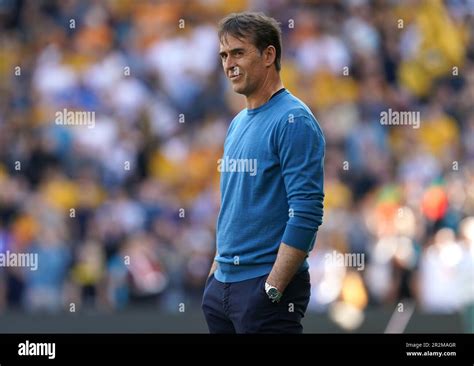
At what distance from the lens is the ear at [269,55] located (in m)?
4.07

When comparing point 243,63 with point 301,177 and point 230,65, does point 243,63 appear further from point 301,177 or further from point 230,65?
point 301,177

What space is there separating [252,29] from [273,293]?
3.11ft

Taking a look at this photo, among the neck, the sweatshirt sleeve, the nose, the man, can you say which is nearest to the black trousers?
the man

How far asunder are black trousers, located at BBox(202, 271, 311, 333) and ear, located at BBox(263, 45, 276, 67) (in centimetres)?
77

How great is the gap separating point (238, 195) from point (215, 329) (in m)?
0.52

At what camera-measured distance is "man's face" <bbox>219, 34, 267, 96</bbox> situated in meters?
4.04

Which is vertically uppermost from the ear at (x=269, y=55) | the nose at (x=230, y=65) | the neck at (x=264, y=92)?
the ear at (x=269, y=55)

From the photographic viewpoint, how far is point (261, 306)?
391cm

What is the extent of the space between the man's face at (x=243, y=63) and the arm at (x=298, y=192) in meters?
0.26

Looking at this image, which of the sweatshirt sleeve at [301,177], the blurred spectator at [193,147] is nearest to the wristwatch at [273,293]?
the sweatshirt sleeve at [301,177]

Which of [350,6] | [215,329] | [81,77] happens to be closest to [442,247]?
[350,6]

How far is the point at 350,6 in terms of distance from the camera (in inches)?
406

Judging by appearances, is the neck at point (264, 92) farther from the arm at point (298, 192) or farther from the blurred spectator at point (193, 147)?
the blurred spectator at point (193, 147)

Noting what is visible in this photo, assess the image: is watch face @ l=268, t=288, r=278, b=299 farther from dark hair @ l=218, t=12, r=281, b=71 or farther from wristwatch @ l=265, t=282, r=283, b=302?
dark hair @ l=218, t=12, r=281, b=71
